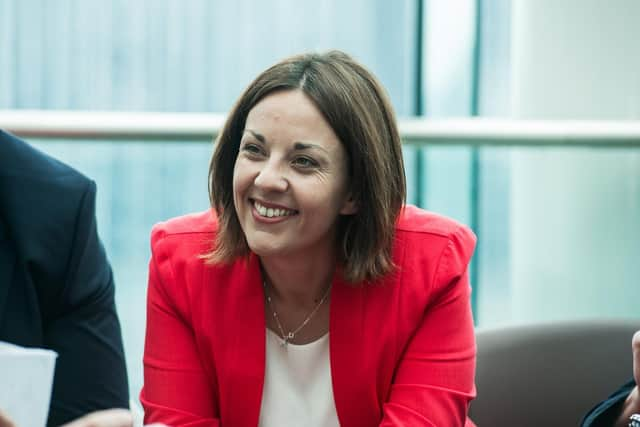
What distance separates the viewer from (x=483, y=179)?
3.32m

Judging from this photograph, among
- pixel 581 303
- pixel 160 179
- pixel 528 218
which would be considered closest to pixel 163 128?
pixel 160 179

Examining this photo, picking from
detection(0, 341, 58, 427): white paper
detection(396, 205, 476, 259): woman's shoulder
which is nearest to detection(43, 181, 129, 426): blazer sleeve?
detection(0, 341, 58, 427): white paper

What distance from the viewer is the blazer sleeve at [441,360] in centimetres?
186

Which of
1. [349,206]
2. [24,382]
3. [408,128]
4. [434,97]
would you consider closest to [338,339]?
[349,206]

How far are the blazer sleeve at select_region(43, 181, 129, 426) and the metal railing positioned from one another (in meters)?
1.35

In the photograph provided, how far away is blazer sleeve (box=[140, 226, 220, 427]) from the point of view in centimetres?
188

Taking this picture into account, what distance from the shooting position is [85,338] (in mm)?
1553

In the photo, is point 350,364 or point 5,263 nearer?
point 5,263

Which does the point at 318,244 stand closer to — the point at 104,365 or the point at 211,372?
the point at 211,372

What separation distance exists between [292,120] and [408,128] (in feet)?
3.98

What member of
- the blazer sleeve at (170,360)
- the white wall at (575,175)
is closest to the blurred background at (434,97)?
the white wall at (575,175)

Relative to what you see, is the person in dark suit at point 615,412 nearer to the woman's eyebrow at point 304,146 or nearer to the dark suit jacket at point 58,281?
the woman's eyebrow at point 304,146

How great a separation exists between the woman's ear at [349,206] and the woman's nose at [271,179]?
169 mm

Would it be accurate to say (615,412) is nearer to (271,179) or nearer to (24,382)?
(271,179)
